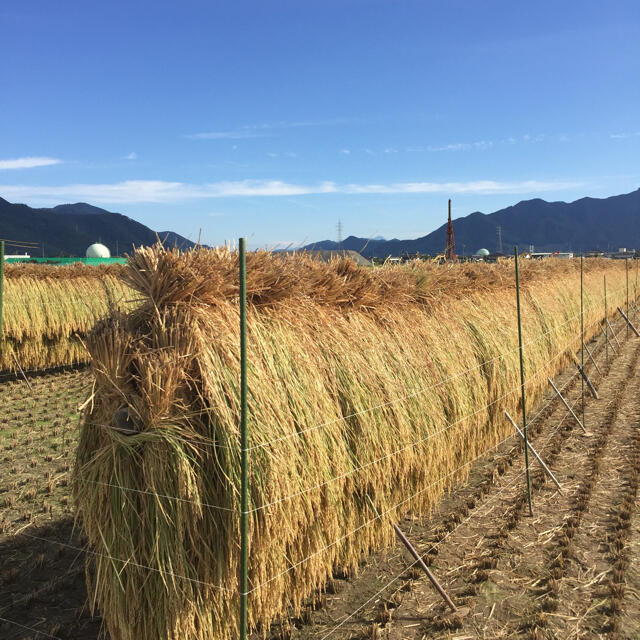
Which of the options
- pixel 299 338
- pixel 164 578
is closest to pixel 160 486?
pixel 164 578

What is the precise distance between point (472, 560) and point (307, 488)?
241 cm

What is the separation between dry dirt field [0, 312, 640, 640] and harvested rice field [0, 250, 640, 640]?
0.02 metres

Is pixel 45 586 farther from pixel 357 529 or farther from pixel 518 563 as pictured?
pixel 518 563

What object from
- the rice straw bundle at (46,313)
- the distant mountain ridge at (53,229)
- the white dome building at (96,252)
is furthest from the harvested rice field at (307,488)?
the distant mountain ridge at (53,229)

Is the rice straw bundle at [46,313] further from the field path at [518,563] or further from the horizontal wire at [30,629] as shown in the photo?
the field path at [518,563]

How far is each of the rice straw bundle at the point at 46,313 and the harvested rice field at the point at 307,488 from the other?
6.60 meters

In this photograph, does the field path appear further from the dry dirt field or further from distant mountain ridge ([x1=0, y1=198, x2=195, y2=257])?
distant mountain ridge ([x1=0, y1=198, x2=195, y2=257])

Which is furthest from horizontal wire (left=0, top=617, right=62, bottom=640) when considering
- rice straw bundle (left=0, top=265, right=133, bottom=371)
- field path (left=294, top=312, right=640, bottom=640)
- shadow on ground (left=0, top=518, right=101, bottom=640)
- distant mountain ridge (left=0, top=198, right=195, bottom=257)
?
distant mountain ridge (left=0, top=198, right=195, bottom=257)

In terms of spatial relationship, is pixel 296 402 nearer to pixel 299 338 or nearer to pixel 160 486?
pixel 299 338

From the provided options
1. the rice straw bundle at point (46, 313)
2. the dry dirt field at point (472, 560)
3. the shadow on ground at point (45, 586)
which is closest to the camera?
the shadow on ground at point (45, 586)

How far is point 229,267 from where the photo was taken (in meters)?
3.89

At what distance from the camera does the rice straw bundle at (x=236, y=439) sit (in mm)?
3076

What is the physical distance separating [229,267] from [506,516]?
445 cm

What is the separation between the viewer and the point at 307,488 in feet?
11.9
